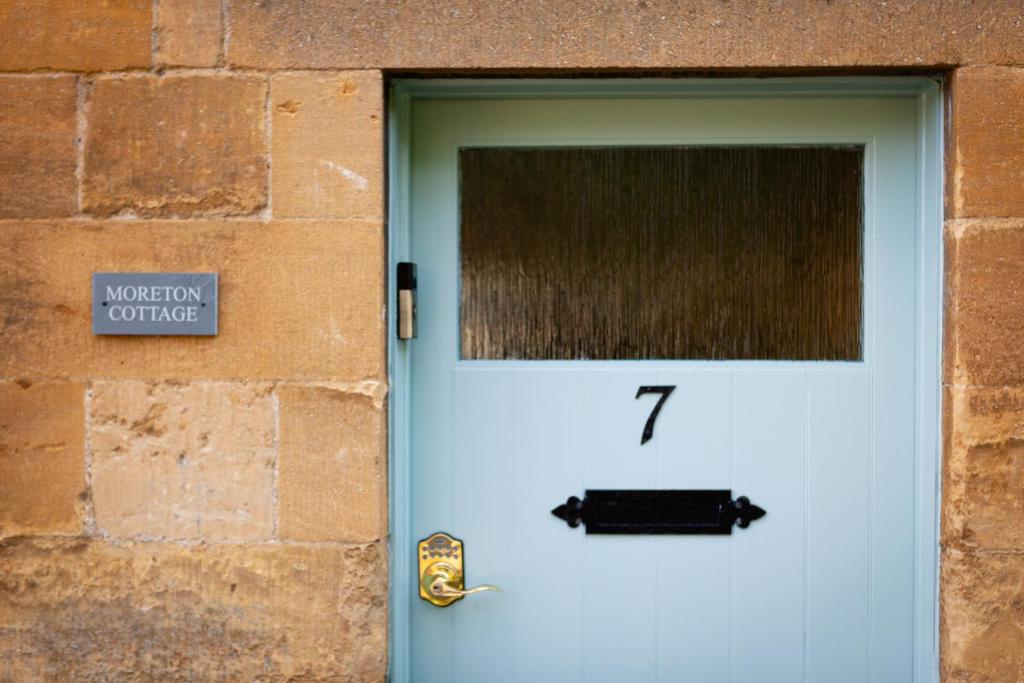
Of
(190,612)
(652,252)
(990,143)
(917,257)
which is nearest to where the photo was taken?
(990,143)

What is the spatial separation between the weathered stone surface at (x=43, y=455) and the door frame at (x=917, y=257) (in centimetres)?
81

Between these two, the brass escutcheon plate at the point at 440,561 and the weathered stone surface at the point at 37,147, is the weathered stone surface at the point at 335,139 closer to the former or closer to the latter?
the weathered stone surface at the point at 37,147

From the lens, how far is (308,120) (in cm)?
244

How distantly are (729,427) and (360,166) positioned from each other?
1.21 meters

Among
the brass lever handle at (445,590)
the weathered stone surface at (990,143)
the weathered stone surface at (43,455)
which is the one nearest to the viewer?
the weathered stone surface at (990,143)

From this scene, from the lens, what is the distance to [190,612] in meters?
2.48

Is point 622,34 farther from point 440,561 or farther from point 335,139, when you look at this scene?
point 440,561

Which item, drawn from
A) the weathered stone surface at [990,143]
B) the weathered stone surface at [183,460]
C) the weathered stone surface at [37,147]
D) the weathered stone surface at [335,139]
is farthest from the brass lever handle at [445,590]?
the weathered stone surface at [990,143]

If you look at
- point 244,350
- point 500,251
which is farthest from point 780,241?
point 244,350

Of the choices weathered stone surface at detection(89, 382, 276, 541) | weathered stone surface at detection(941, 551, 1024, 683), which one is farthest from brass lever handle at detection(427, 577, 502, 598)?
weathered stone surface at detection(941, 551, 1024, 683)

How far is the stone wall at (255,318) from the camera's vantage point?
2396 millimetres

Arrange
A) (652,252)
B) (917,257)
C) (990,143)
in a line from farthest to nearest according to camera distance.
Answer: (652,252) < (917,257) < (990,143)

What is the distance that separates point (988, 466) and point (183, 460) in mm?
2026

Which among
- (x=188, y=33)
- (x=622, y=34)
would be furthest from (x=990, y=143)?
(x=188, y=33)
